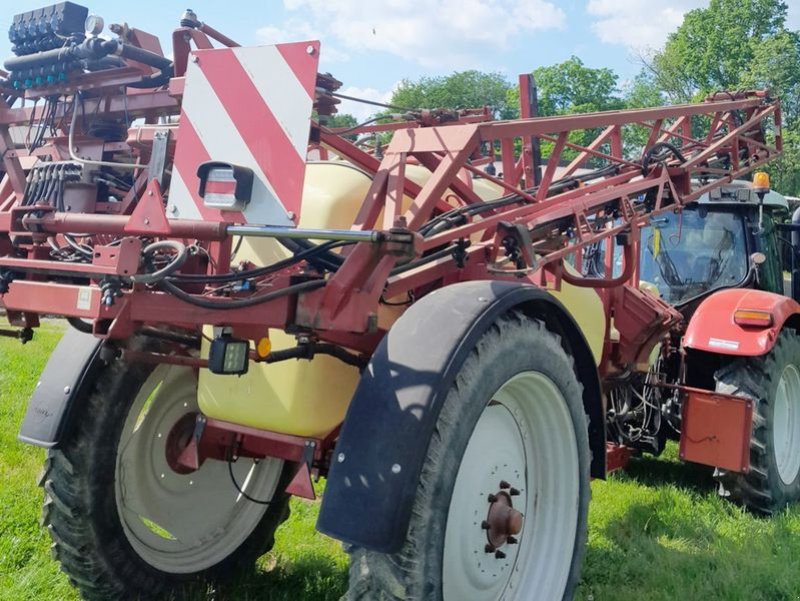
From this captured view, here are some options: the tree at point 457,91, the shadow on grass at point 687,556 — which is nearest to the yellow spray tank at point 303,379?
the shadow on grass at point 687,556

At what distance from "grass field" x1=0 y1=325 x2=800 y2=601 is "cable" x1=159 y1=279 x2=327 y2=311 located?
1.70 m

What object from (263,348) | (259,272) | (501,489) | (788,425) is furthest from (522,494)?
(788,425)

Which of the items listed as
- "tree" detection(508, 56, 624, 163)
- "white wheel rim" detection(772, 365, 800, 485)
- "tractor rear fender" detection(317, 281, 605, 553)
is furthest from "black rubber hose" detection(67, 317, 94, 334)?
"tree" detection(508, 56, 624, 163)

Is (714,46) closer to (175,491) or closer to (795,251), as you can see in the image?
(795,251)

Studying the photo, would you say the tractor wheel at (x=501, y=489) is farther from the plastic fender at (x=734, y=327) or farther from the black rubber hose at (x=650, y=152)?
the plastic fender at (x=734, y=327)

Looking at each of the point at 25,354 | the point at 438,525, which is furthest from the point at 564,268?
the point at 25,354

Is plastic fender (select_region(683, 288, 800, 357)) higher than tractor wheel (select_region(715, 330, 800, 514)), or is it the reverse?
plastic fender (select_region(683, 288, 800, 357))

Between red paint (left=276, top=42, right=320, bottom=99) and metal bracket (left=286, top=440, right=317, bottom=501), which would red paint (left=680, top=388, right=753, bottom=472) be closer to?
metal bracket (left=286, top=440, right=317, bottom=501)

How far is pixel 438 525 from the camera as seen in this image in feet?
6.91

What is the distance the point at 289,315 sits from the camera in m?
2.29

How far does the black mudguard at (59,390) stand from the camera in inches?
119

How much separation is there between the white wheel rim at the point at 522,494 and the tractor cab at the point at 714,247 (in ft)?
9.47

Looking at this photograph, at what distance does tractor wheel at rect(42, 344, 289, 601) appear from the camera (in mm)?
3127

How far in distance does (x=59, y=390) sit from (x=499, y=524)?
5.80 feet
